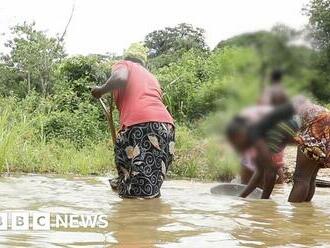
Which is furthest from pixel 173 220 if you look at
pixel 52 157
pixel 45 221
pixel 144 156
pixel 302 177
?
pixel 52 157

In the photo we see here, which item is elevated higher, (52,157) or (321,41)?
(321,41)

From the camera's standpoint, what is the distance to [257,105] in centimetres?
24

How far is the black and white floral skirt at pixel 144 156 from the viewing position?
395 centimetres

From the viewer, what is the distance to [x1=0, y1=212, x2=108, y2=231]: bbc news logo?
2.76 meters

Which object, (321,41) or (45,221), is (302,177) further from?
(321,41)

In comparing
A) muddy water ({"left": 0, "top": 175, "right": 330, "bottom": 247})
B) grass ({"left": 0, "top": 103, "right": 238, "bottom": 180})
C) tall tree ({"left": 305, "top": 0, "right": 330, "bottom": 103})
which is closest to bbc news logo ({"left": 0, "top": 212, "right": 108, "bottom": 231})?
muddy water ({"left": 0, "top": 175, "right": 330, "bottom": 247})

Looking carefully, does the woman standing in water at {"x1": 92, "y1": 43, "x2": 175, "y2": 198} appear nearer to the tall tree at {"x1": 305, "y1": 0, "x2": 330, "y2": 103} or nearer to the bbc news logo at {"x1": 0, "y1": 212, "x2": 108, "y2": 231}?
the bbc news logo at {"x1": 0, "y1": 212, "x2": 108, "y2": 231}

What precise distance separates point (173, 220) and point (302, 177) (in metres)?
1.20

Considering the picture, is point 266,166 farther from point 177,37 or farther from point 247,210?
point 247,210

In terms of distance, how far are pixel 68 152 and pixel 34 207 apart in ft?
16.0

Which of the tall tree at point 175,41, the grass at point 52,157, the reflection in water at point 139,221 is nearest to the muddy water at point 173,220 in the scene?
the reflection in water at point 139,221

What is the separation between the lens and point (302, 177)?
3.89 m

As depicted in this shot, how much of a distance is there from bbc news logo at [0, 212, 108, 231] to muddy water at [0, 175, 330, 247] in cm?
8

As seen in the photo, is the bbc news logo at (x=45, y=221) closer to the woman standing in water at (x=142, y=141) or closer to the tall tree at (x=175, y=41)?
the woman standing in water at (x=142, y=141)
